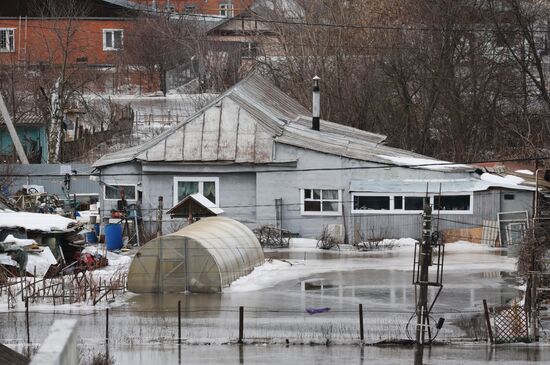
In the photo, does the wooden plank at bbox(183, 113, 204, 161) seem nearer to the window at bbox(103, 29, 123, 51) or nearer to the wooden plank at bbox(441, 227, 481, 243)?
the wooden plank at bbox(441, 227, 481, 243)

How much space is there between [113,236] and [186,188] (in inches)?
146

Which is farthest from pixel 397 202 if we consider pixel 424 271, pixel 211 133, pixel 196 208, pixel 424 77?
pixel 424 271

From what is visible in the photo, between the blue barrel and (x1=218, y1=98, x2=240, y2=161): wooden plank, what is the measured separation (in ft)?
14.9

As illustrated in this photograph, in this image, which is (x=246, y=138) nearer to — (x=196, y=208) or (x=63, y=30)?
(x=196, y=208)

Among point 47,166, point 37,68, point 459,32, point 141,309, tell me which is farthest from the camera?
point 37,68

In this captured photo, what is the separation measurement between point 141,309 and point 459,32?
30143mm

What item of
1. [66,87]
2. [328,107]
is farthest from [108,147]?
[328,107]

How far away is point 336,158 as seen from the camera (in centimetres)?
3812

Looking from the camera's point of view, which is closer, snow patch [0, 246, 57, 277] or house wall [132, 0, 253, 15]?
snow patch [0, 246, 57, 277]

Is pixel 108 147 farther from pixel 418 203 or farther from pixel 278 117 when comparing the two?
pixel 418 203

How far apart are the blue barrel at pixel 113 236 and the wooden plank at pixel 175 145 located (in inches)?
133

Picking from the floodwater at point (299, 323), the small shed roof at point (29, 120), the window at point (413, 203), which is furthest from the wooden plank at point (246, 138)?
the small shed roof at point (29, 120)

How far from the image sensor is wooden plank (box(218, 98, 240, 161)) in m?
38.3

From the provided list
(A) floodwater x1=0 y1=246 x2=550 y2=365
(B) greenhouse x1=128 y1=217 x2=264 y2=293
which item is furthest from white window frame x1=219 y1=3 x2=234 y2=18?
(B) greenhouse x1=128 y1=217 x2=264 y2=293
